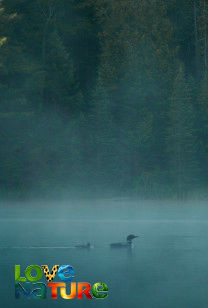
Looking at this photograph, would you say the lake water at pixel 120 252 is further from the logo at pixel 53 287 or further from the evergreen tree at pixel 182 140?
the evergreen tree at pixel 182 140

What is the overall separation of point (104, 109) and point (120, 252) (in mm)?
25136

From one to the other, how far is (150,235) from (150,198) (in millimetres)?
19365

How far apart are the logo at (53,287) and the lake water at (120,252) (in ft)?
0.56

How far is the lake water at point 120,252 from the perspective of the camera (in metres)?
15.4

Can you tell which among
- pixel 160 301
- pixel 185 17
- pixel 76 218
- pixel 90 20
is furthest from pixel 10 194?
pixel 160 301

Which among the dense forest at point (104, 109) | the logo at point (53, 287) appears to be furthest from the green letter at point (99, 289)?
the dense forest at point (104, 109)

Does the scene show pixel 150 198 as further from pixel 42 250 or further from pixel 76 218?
pixel 42 250

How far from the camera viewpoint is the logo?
15.4 m

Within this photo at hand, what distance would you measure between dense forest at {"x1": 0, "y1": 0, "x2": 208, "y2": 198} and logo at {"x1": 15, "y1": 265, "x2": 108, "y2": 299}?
2377cm

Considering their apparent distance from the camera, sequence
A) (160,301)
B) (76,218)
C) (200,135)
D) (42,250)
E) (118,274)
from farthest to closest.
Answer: (200,135), (76,218), (42,250), (118,274), (160,301)

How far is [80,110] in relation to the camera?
48250 millimetres

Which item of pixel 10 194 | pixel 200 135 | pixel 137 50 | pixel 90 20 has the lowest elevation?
pixel 10 194

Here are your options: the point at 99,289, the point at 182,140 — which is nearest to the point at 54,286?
the point at 99,289

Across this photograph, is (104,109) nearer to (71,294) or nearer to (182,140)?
(182,140)
